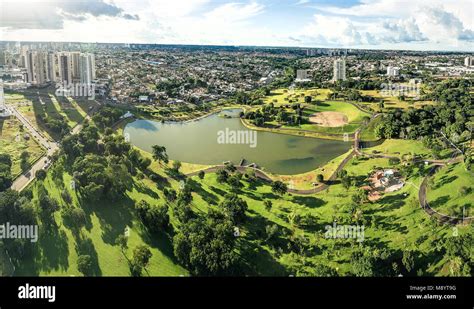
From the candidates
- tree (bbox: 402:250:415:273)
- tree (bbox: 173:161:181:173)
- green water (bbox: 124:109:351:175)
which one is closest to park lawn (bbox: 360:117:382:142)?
green water (bbox: 124:109:351:175)

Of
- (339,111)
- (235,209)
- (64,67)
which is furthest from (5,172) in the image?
(339,111)

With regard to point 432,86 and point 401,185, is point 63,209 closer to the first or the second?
point 401,185

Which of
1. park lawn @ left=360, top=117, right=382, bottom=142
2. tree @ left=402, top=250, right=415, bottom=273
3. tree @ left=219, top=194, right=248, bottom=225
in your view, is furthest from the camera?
park lawn @ left=360, top=117, right=382, bottom=142

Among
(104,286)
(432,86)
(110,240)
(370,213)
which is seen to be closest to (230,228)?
(110,240)

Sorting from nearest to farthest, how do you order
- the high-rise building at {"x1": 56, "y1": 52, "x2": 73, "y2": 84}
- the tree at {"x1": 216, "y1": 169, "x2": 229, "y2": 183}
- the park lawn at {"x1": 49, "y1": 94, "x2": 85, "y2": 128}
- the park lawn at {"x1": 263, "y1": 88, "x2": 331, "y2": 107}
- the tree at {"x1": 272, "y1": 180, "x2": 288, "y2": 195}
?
the tree at {"x1": 272, "y1": 180, "x2": 288, "y2": 195} < the tree at {"x1": 216, "y1": 169, "x2": 229, "y2": 183} < the park lawn at {"x1": 49, "y1": 94, "x2": 85, "y2": 128} < the high-rise building at {"x1": 56, "y1": 52, "x2": 73, "y2": 84} < the park lawn at {"x1": 263, "y1": 88, "x2": 331, "y2": 107}

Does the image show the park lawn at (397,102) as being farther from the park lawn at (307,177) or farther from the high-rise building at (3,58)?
the high-rise building at (3,58)

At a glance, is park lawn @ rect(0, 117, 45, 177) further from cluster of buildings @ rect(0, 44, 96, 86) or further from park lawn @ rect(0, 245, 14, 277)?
cluster of buildings @ rect(0, 44, 96, 86)

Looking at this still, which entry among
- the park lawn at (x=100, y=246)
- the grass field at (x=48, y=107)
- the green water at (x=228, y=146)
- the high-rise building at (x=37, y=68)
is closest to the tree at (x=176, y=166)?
the green water at (x=228, y=146)
